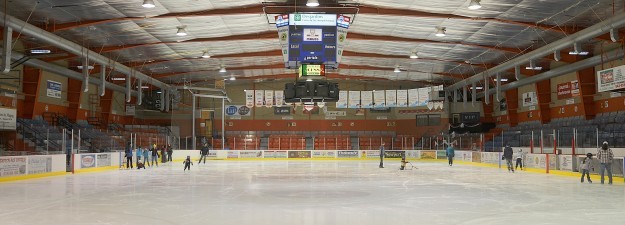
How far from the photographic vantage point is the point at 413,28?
1071 inches

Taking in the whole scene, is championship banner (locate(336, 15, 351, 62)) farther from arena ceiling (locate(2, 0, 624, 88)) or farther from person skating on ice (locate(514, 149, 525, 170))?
person skating on ice (locate(514, 149, 525, 170))

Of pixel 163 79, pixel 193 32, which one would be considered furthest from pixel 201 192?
pixel 163 79

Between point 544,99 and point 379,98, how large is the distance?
12.4 meters

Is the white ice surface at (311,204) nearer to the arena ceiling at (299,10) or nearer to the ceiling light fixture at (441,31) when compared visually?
the arena ceiling at (299,10)

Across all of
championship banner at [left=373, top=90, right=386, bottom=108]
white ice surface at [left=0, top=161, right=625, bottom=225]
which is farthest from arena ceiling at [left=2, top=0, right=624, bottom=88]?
white ice surface at [left=0, top=161, right=625, bottom=225]

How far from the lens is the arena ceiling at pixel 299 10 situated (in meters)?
22.3

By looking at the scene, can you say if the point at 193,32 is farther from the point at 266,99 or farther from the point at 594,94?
the point at 594,94

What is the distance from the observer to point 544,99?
132 feet

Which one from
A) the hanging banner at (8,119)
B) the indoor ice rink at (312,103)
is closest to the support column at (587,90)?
the indoor ice rink at (312,103)

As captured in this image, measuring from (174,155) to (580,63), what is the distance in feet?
102

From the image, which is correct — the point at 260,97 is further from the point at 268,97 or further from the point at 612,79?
the point at 612,79

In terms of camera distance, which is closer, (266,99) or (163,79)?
(266,99)

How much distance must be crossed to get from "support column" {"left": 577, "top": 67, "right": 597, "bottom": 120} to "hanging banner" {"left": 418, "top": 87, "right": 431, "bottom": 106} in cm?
1008

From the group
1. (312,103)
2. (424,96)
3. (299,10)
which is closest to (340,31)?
(312,103)
